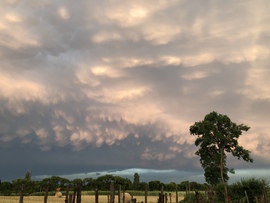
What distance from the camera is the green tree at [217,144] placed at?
2079 inches

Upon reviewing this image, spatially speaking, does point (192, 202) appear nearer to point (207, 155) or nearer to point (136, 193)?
point (207, 155)

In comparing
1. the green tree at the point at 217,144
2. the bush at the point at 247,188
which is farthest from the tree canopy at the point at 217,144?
the bush at the point at 247,188

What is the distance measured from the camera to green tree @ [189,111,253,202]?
52.8 m

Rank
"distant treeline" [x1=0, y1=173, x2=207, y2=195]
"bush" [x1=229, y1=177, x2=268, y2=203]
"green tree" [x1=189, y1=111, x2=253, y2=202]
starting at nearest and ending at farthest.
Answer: "bush" [x1=229, y1=177, x2=268, y2=203] → "green tree" [x1=189, y1=111, x2=253, y2=202] → "distant treeline" [x1=0, y1=173, x2=207, y2=195]

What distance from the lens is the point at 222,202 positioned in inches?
1319

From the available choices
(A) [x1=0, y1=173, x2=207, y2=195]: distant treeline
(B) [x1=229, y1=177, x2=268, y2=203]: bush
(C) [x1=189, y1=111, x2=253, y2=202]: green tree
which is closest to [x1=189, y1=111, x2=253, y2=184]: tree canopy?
(C) [x1=189, y1=111, x2=253, y2=202]: green tree

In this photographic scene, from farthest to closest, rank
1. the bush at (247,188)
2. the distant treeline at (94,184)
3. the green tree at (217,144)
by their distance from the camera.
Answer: the distant treeline at (94,184)
the green tree at (217,144)
the bush at (247,188)

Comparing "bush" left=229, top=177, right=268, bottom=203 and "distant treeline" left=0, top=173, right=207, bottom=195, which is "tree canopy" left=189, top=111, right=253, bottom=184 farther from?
"distant treeline" left=0, top=173, right=207, bottom=195

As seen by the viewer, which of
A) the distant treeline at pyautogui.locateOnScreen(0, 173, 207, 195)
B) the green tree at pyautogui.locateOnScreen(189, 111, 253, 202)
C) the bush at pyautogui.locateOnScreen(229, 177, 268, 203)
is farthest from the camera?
the distant treeline at pyautogui.locateOnScreen(0, 173, 207, 195)

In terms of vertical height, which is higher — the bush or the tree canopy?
the tree canopy

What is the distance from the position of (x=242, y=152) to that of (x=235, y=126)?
4.33 metres

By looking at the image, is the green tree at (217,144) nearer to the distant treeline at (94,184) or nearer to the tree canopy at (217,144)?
the tree canopy at (217,144)

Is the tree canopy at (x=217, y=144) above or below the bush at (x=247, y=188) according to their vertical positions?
above

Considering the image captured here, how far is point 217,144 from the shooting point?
2131 inches
